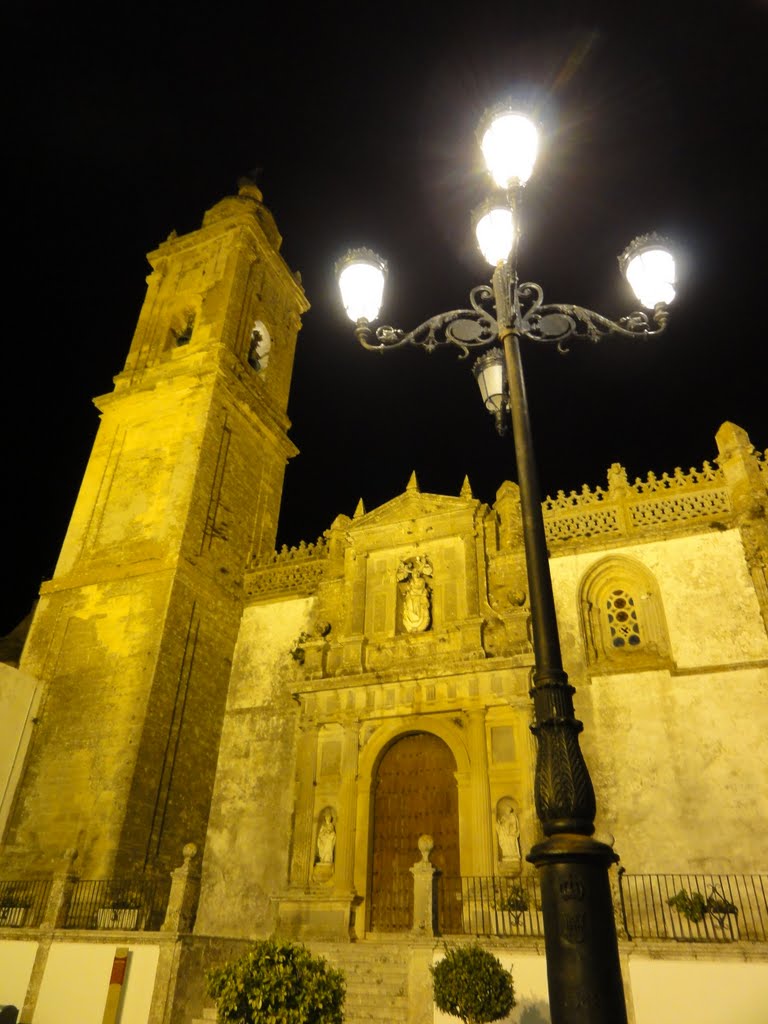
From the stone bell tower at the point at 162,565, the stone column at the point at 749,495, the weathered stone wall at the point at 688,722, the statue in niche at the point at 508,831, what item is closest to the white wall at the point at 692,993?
the weathered stone wall at the point at 688,722

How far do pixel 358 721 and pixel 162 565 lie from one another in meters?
5.90

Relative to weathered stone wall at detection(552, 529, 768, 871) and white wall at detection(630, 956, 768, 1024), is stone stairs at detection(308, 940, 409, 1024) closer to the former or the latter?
white wall at detection(630, 956, 768, 1024)

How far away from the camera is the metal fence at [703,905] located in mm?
10578

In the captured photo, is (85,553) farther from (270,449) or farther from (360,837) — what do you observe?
(360,837)

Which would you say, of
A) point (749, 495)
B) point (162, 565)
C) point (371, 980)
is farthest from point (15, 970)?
point (749, 495)

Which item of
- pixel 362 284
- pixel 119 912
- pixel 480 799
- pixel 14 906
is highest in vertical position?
pixel 362 284

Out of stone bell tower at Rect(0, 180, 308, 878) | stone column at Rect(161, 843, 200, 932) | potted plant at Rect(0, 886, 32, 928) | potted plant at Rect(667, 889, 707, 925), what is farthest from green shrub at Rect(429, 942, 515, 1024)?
potted plant at Rect(0, 886, 32, 928)

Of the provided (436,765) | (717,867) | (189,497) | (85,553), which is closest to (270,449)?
(189,497)

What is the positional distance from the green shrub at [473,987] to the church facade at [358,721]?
110 centimetres

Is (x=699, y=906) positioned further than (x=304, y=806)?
No

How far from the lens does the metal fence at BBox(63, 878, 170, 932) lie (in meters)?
12.3

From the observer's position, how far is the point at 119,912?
12383 millimetres

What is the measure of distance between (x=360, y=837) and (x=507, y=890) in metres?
3.20

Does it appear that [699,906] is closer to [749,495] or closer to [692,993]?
A: [692,993]
